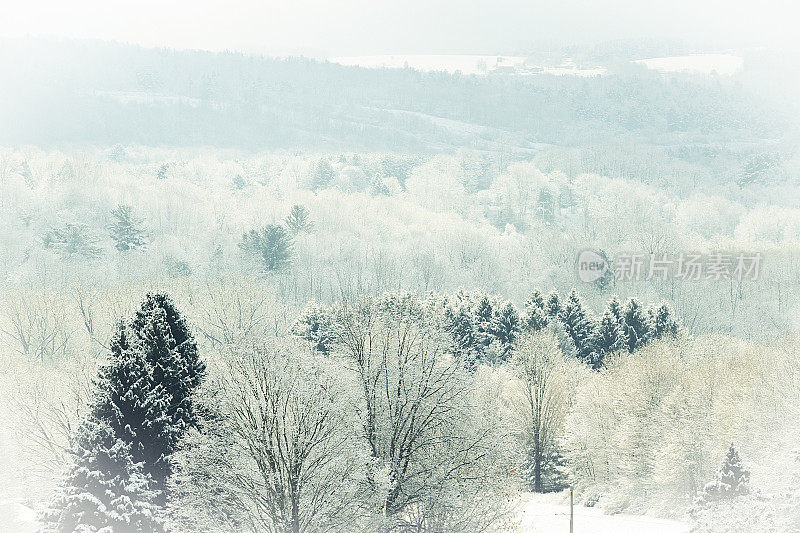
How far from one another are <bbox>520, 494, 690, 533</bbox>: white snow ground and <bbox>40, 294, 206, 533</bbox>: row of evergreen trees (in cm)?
1476

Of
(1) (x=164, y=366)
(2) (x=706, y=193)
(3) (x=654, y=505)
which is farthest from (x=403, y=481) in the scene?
(2) (x=706, y=193)

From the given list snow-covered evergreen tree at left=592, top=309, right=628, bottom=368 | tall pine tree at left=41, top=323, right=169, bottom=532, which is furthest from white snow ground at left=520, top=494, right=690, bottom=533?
snow-covered evergreen tree at left=592, top=309, right=628, bottom=368

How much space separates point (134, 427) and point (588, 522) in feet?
74.9

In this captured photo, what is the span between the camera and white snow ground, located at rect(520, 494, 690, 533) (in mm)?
37344

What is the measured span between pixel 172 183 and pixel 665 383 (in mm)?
127444

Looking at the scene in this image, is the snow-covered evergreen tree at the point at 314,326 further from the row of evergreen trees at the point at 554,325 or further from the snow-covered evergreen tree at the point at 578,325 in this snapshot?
the snow-covered evergreen tree at the point at 578,325

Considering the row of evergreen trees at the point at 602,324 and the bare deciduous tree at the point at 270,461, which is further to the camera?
the row of evergreen trees at the point at 602,324

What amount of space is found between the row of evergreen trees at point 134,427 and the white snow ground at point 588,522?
1476cm

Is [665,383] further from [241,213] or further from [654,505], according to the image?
[241,213]

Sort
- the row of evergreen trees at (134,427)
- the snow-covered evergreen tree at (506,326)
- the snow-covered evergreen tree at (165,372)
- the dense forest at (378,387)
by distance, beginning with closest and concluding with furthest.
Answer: the row of evergreen trees at (134,427) < the dense forest at (378,387) < the snow-covered evergreen tree at (165,372) < the snow-covered evergreen tree at (506,326)

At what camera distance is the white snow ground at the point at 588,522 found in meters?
37.3

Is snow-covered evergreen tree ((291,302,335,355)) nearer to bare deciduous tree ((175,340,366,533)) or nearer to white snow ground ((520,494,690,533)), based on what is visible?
white snow ground ((520,494,690,533))
